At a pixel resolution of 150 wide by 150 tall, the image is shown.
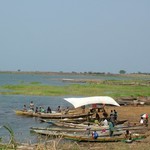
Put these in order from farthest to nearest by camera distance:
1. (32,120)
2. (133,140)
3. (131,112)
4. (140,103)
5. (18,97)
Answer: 1. (18,97)
2. (140,103)
3. (131,112)
4. (32,120)
5. (133,140)

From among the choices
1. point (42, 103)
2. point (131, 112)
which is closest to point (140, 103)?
point (131, 112)

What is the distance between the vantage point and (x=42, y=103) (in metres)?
53.6

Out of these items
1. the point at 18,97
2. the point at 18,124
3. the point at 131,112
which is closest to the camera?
the point at 18,124

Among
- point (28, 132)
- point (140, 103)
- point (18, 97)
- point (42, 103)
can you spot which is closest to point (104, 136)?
point (28, 132)

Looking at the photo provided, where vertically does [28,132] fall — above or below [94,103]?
below

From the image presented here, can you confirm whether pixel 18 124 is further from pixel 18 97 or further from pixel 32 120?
pixel 18 97

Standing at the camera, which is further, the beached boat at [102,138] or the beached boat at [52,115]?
the beached boat at [52,115]

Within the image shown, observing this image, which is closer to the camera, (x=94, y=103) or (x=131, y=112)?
(x=94, y=103)

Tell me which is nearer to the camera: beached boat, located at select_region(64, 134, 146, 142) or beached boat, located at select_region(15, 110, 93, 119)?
beached boat, located at select_region(64, 134, 146, 142)

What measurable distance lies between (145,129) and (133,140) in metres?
4.20

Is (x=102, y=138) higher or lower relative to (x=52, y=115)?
lower

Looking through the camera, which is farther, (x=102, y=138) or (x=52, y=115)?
(x=52, y=115)

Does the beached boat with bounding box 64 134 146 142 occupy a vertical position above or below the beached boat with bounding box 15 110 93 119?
below

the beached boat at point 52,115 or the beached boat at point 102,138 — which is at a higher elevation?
the beached boat at point 52,115
